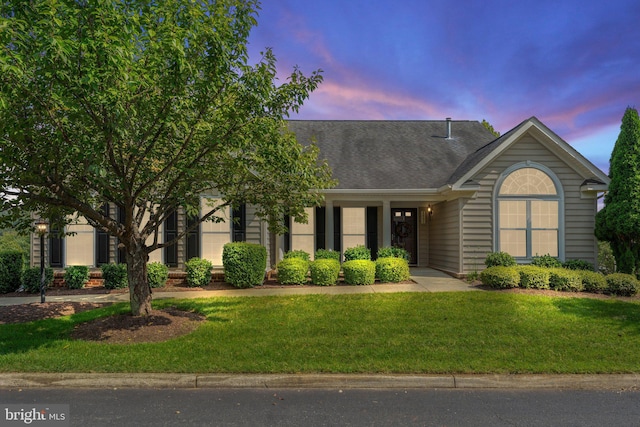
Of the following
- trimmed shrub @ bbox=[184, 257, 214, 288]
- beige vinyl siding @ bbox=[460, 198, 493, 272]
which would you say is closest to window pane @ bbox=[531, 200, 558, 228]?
beige vinyl siding @ bbox=[460, 198, 493, 272]

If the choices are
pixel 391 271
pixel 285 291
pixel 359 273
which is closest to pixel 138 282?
pixel 285 291

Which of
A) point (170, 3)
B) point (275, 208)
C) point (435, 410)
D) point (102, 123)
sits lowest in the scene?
point (435, 410)

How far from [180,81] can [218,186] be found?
2.48 m

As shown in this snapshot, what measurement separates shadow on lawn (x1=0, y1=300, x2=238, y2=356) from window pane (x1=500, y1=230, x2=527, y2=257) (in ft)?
29.1

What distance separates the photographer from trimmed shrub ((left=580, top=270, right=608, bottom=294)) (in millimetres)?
10500

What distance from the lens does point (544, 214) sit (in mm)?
13078

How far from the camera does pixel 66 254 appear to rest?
13438mm

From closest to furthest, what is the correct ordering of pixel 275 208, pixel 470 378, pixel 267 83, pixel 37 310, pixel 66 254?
pixel 470 378 < pixel 267 83 < pixel 275 208 < pixel 37 310 < pixel 66 254

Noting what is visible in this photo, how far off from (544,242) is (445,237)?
10.3 feet

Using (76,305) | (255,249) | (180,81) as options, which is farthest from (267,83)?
(76,305)

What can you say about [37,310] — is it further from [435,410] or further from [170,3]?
[435,410]

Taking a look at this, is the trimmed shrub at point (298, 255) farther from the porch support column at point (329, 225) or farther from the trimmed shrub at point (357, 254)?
the trimmed shrub at point (357, 254)

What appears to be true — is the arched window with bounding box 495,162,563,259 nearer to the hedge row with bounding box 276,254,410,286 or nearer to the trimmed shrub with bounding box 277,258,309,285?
the hedge row with bounding box 276,254,410,286

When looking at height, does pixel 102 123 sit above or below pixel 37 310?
above
